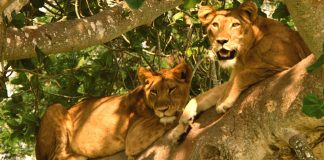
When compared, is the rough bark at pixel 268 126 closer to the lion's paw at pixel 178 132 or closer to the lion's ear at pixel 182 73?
the lion's paw at pixel 178 132

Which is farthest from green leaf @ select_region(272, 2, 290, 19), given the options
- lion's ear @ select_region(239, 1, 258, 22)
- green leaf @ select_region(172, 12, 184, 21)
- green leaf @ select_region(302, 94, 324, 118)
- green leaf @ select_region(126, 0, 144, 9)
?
green leaf @ select_region(172, 12, 184, 21)

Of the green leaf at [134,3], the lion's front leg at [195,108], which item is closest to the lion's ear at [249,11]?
the lion's front leg at [195,108]

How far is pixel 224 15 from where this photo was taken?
5922 millimetres

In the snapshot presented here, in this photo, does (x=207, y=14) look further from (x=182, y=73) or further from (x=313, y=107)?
(x=313, y=107)

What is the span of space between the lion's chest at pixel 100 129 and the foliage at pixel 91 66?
0.46 meters

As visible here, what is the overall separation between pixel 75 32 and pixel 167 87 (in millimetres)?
1187

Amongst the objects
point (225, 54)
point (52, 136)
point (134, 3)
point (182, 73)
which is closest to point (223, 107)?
point (225, 54)

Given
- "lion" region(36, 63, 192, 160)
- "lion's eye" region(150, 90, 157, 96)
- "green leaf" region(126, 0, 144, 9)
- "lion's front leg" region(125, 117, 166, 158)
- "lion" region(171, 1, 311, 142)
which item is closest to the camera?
"green leaf" region(126, 0, 144, 9)

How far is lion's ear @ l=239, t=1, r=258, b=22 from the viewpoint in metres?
5.80

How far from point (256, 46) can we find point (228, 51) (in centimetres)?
27

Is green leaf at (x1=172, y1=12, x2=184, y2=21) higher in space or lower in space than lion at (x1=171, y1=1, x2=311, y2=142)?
lower

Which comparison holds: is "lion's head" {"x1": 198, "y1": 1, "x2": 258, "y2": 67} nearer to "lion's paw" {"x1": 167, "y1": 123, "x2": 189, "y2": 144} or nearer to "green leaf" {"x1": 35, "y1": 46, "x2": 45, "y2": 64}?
"lion's paw" {"x1": 167, "y1": 123, "x2": 189, "y2": 144}

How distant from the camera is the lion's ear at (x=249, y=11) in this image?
19.0 feet

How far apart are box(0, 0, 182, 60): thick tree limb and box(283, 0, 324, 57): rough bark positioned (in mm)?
2530
